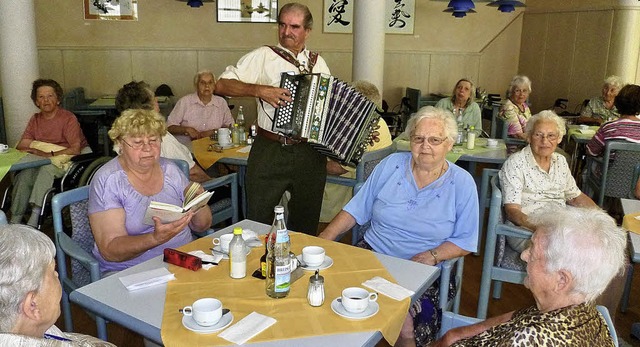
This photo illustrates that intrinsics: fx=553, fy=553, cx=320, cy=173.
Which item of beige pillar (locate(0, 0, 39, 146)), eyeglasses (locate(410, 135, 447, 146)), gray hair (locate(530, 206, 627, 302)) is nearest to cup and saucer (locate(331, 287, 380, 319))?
gray hair (locate(530, 206, 627, 302))

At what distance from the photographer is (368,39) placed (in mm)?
6570

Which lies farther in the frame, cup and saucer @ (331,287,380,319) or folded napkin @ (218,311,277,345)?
cup and saucer @ (331,287,380,319)

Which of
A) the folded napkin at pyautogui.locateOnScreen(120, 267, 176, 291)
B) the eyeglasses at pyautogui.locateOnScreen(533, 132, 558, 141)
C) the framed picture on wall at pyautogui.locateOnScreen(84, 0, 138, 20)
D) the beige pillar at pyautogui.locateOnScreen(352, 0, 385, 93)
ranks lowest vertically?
the folded napkin at pyautogui.locateOnScreen(120, 267, 176, 291)

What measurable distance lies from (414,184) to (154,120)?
1306 millimetres

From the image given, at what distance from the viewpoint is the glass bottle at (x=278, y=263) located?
1851 millimetres

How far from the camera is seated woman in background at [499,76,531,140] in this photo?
575cm

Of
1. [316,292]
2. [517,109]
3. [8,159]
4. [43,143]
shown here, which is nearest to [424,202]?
[316,292]

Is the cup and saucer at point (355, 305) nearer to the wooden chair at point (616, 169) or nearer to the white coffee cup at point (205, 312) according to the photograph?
the white coffee cup at point (205, 312)

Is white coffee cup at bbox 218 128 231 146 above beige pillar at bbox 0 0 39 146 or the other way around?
the other way around

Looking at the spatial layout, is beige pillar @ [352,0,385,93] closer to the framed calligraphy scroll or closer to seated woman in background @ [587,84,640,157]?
seated woman in background @ [587,84,640,157]

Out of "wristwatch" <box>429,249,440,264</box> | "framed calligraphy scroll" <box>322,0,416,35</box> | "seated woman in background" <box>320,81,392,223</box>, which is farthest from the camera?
"framed calligraphy scroll" <box>322,0,416,35</box>

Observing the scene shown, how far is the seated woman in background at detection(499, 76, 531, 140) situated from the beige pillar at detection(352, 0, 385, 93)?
157 cm

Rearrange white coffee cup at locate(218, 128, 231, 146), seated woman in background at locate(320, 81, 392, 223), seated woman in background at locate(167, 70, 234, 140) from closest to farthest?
seated woman in background at locate(320, 81, 392, 223), white coffee cup at locate(218, 128, 231, 146), seated woman in background at locate(167, 70, 234, 140)

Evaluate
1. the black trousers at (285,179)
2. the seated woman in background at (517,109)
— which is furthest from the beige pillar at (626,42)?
the black trousers at (285,179)
